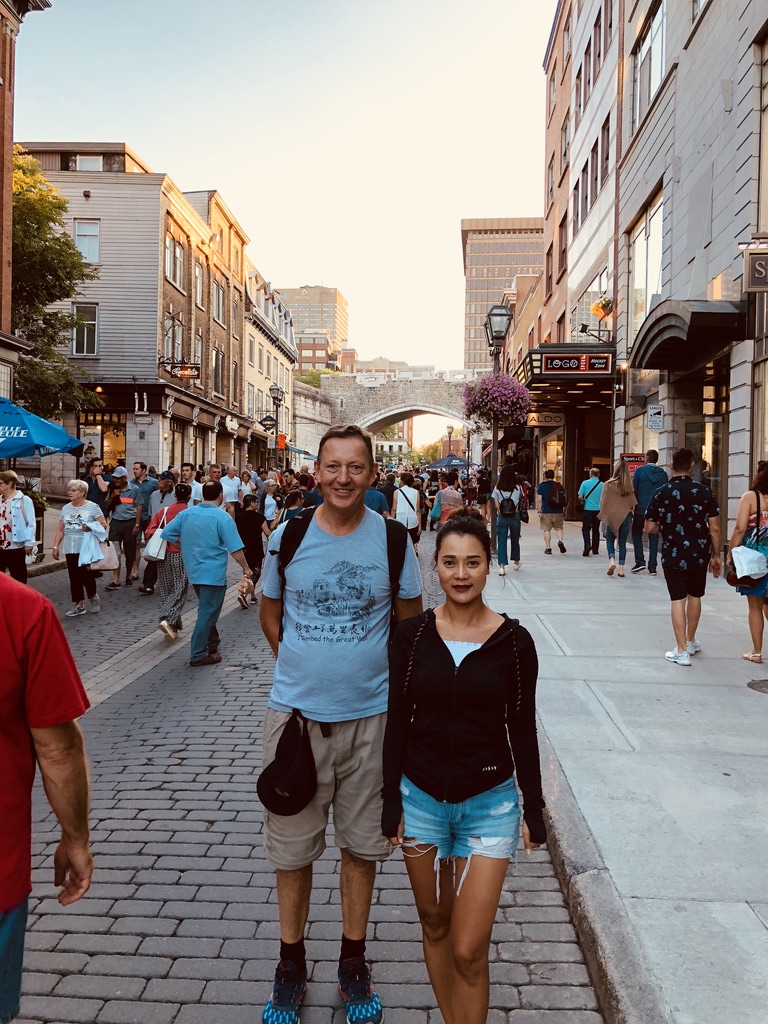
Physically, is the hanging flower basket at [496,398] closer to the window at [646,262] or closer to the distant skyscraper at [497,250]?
the window at [646,262]

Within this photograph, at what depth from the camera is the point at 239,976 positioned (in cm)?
304

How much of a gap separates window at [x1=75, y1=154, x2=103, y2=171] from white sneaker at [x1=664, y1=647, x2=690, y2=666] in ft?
107

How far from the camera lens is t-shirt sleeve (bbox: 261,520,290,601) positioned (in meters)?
2.93

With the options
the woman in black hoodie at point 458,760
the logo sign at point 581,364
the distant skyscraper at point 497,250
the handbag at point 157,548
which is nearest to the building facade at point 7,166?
the logo sign at point 581,364

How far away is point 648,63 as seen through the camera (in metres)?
19.0

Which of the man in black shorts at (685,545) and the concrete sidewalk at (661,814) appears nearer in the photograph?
the concrete sidewalk at (661,814)

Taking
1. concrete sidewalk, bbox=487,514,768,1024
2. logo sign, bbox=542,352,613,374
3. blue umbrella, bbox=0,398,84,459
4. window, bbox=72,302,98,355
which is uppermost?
window, bbox=72,302,98,355

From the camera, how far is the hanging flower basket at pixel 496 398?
18.2m

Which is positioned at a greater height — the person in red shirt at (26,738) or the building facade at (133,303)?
the building facade at (133,303)

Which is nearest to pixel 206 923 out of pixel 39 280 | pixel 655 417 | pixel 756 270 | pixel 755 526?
pixel 755 526

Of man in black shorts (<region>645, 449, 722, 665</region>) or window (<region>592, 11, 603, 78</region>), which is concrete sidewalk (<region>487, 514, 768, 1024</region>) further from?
window (<region>592, 11, 603, 78</region>)

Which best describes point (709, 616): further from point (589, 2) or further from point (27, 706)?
point (589, 2)

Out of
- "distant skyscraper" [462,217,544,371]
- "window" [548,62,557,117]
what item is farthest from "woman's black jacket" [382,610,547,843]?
"distant skyscraper" [462,217,544,371]

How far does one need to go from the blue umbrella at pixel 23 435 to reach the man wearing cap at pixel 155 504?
62.6 inches
